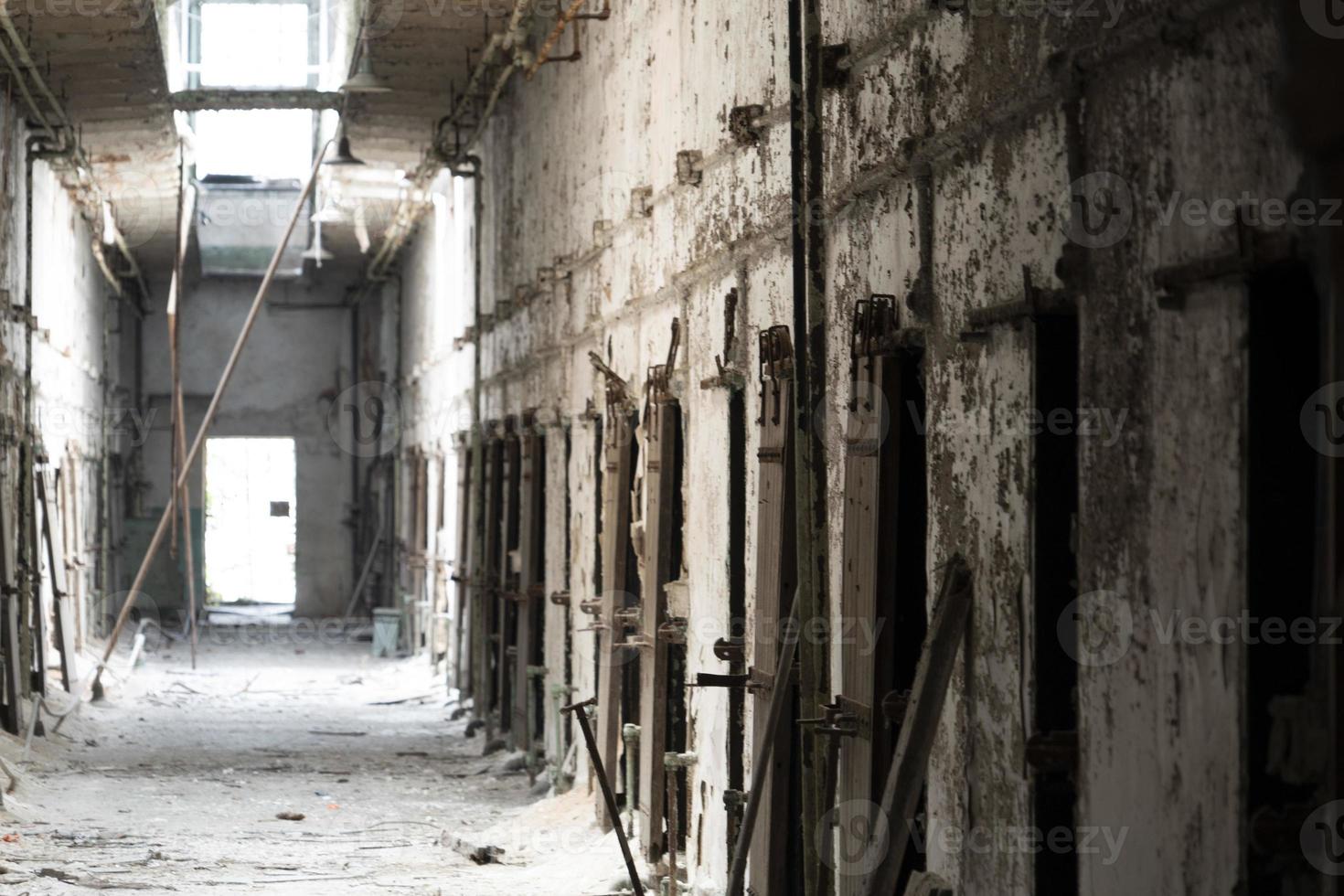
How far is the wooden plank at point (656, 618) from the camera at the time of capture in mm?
8727

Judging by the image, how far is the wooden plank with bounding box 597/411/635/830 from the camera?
9766 millimetres

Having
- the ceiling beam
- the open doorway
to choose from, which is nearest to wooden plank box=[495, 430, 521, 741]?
the ceiling beam

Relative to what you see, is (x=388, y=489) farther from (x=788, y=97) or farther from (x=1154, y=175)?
(x=1154, y=175)

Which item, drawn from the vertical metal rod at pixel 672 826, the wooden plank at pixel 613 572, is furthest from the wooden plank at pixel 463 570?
the vertical metal rod at pixel 672 826

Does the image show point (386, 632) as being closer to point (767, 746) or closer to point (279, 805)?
point (279, 805)

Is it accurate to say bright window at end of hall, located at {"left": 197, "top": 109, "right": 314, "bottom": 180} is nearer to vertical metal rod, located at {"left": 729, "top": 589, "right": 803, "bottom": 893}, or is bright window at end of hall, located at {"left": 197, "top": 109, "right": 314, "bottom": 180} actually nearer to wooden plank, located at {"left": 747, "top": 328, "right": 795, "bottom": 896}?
wooden plank, located at {"left": 747, "top": 328, "right": 795, "bottom": 896}

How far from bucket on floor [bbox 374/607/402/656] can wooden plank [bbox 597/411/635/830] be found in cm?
1353

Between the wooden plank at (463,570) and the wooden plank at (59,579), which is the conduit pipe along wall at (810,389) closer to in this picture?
the wooden plank at (463,570)

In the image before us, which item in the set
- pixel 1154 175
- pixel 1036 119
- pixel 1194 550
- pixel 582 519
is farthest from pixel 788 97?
pixel 582 519

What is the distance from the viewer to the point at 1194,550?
11.9 feet

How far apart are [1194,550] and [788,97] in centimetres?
366

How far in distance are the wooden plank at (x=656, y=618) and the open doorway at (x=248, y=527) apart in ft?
77.6

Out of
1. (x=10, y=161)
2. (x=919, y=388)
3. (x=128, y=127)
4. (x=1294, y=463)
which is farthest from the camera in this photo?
(x=128, y=127)

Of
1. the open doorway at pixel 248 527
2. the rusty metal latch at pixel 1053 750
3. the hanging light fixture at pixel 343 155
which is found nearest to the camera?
the rusty metal latch at pixel 1053 750
